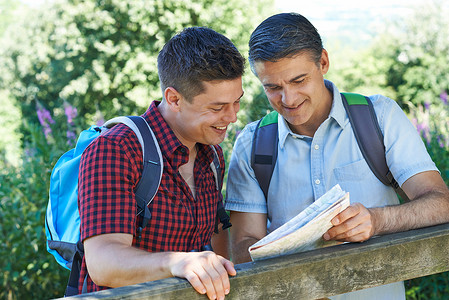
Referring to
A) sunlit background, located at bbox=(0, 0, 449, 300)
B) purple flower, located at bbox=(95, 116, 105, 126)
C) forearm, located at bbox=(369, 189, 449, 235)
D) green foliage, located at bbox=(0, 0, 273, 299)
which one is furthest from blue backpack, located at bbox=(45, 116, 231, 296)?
green foliage, located at bbox=(0, 0, 273, 299)

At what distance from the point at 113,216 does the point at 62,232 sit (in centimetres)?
35

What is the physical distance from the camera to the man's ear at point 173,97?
2.06 metres

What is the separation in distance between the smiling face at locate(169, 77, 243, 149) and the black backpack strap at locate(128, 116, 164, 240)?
0.18m

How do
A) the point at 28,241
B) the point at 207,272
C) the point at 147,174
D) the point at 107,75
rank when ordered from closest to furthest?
the point at 207,272 → the point at 147,174 → the point at 28,241 → the point at 107,75

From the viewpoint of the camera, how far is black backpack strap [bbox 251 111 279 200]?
2339mm

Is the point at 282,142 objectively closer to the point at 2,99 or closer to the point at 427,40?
the point at 2,99

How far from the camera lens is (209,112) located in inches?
80.0

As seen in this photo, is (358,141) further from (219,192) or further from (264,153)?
(219,192)

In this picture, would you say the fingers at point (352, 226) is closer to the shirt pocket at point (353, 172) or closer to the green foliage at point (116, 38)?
the shirt pocket at point (353, 172)

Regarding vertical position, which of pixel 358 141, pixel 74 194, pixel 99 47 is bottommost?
pixel 74 194

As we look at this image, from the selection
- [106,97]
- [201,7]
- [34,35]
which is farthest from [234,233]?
[34,35]

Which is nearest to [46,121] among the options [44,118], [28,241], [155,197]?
[44,118]

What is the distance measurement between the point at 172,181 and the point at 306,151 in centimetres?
69

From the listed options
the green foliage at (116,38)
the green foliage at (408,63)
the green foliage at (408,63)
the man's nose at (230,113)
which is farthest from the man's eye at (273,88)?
the green foliage at (408,63)
